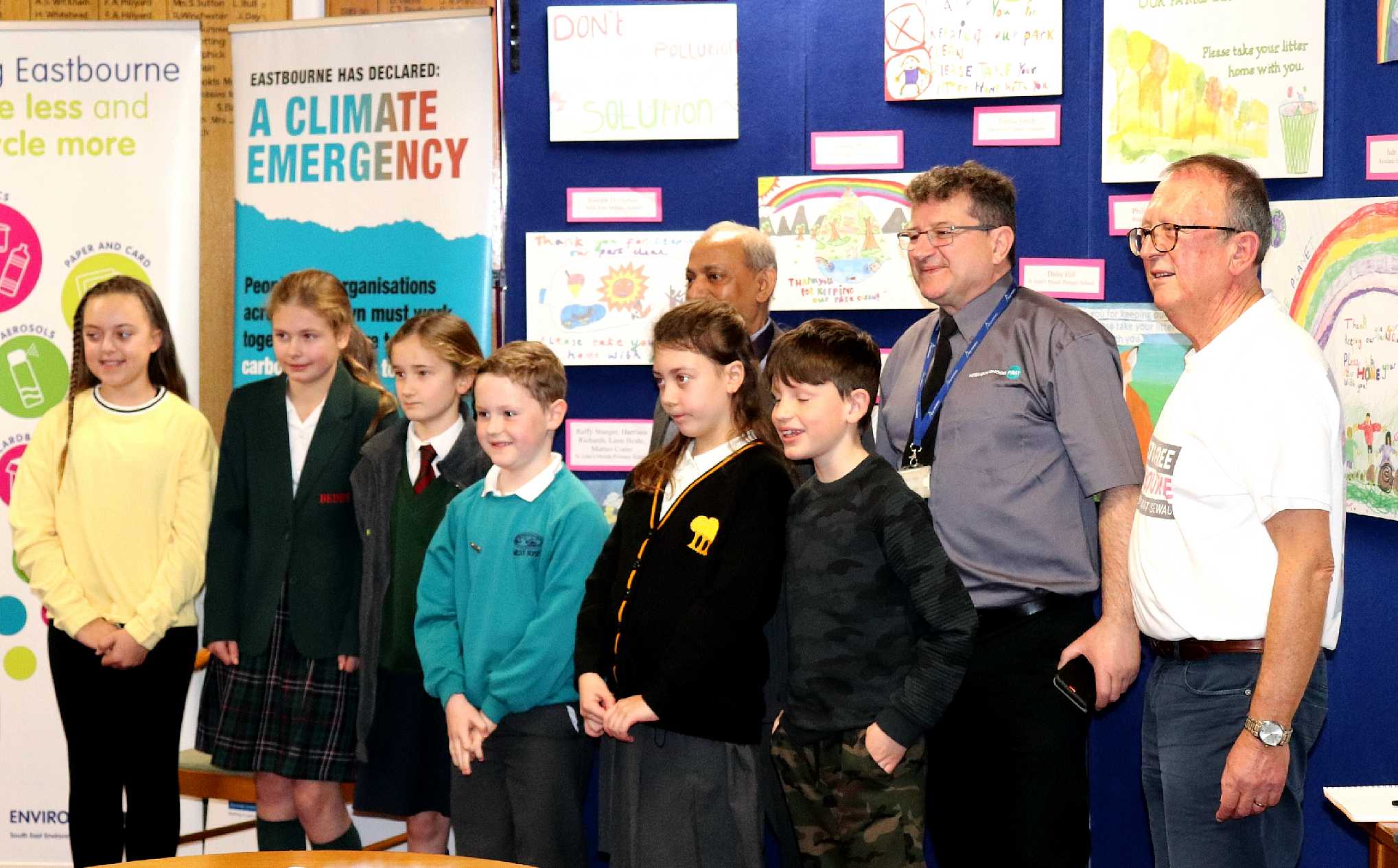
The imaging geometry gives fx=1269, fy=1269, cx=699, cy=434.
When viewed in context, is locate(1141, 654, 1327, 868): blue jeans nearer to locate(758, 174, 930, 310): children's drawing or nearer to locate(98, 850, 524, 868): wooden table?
locate(98, 850, 524, 868): wooden table

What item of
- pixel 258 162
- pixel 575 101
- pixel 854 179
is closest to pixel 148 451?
pixel 258 162

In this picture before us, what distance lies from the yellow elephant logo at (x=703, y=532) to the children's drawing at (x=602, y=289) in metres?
1.23

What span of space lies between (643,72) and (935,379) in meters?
1.52

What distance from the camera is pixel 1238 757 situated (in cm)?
200

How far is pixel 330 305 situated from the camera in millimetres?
3225

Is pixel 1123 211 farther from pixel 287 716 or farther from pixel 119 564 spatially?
pixel 119 564

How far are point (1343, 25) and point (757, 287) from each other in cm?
160

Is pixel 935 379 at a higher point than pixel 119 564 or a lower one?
higher

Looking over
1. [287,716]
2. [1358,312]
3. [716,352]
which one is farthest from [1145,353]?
[287,716]

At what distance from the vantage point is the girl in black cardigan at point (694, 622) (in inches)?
97.5

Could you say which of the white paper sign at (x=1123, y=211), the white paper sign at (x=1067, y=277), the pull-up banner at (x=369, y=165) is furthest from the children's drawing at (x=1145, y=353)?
the pull-up banner at (x=369, y=165)

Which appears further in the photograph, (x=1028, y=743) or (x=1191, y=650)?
(x=1028, y=743)

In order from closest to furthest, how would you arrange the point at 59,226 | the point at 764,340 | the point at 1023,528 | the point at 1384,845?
the point at 1384,845, the point at 1023,528, the point at 764,340, the point at 59,226

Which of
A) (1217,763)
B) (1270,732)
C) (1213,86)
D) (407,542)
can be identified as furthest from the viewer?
(1213,86)
